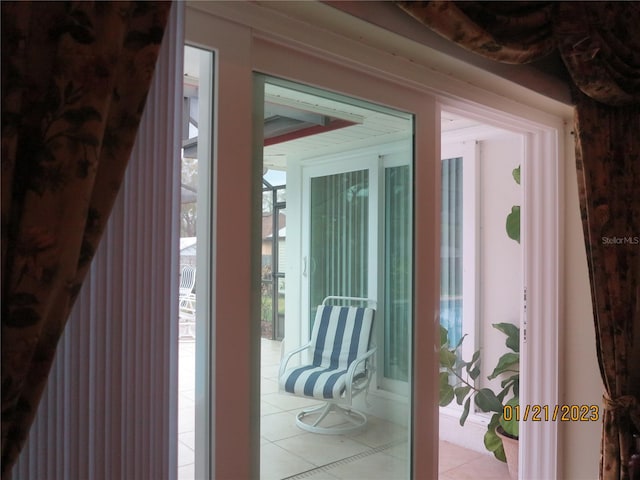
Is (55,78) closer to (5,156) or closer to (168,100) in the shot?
(5,156)

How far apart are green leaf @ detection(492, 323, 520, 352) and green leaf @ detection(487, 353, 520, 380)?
0.05 m

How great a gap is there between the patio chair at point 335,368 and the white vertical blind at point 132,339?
1.74 feet

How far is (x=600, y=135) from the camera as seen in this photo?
2178 millimetres

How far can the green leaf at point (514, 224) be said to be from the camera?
302cm

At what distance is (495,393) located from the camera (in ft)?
11.0

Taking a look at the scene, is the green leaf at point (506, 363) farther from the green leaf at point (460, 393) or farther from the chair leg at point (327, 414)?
the chair leg at point (327, 414)

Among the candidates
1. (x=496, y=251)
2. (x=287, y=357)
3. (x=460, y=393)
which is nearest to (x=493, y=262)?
(x=496, y=251)

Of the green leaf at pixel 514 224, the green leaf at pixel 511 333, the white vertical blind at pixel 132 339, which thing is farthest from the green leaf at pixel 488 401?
the white vertical blind at pixel 132 339

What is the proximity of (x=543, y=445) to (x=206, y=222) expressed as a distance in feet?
6.71

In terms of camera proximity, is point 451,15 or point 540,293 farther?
point 540,293

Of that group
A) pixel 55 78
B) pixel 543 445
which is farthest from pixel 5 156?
pixel 543 445

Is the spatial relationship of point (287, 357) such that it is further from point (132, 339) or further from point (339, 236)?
point (132, 339)

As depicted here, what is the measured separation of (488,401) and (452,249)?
3.41 ft

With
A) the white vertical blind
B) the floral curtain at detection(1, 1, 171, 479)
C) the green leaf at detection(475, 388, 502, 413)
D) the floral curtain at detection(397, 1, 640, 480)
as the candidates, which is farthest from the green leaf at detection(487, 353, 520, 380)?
the floral curtain at detection(1, 1, 171, 479)
